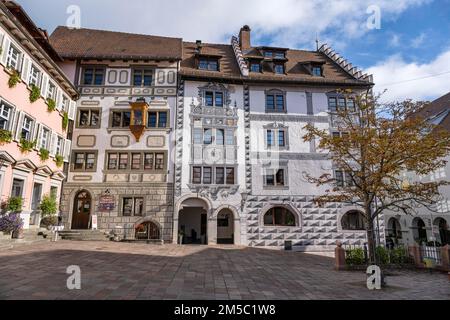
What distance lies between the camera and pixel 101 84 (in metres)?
22.2

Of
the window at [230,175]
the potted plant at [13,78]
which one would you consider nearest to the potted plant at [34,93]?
the potted plant at [13,78]

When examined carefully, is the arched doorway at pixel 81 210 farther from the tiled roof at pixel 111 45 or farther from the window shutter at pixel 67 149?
the tiled roof at pixel 111 45

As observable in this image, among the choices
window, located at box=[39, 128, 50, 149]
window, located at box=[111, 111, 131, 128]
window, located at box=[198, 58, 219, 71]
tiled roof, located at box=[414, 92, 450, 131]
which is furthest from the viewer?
tiled roof, located at box=[414, 92, 450, 131]

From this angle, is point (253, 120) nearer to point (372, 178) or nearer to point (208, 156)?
point (208, 156)

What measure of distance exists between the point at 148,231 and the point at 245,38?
19616 mm

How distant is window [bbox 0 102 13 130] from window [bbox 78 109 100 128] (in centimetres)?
673

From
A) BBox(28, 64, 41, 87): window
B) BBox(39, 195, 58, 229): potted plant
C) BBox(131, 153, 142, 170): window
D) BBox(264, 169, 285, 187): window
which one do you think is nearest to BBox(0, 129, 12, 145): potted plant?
BBox(28, 64, 41, 87): window

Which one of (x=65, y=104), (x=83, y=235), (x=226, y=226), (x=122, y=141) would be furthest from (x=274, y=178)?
(x=65, y=104)

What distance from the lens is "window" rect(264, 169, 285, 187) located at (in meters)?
22.0

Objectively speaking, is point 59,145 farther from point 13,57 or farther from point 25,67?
point 13,57

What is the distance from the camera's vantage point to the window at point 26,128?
53.1 ft

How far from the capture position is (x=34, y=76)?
1708cm

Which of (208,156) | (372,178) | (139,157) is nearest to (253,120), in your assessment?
(208,156)

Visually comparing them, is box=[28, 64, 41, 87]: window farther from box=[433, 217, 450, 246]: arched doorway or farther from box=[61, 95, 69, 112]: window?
box=[433, 217, 450, 246]: arched doorway
